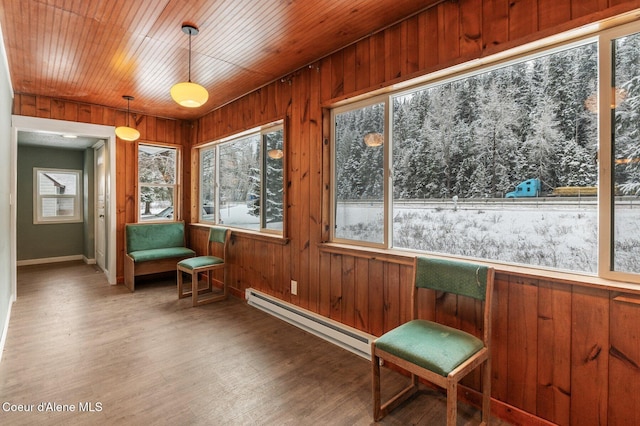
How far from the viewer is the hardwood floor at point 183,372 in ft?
6.16

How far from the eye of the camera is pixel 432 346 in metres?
1.68

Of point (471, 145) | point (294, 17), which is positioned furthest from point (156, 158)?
point (471, 145)

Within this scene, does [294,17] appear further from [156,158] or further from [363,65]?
[156,158]

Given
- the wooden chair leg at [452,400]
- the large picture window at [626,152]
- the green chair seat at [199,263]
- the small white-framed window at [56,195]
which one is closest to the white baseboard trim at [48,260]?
the small white-framed window at [56,195]

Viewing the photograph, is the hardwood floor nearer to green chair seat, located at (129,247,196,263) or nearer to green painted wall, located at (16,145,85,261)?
green chair seat, located at (129,247,196,263)

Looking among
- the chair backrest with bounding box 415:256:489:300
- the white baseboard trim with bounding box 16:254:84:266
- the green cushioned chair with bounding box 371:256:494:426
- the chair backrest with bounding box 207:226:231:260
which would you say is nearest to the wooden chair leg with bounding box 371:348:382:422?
the green cushioned chair with bounding box 371:256:494:426

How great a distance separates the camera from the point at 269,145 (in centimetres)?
384

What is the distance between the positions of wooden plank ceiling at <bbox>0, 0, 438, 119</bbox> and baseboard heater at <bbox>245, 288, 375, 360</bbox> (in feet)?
7.89

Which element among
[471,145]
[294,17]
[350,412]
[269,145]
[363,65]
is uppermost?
[294,17]

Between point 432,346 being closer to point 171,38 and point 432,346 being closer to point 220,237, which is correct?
point 171,38

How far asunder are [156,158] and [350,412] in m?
4.79

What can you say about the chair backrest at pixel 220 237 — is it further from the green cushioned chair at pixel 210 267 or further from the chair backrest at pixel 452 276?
the chair backrest at pixel 452 276

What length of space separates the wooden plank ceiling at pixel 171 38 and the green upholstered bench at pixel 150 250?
2013 millimetres

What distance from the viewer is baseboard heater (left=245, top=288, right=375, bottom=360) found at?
2.53 metres
